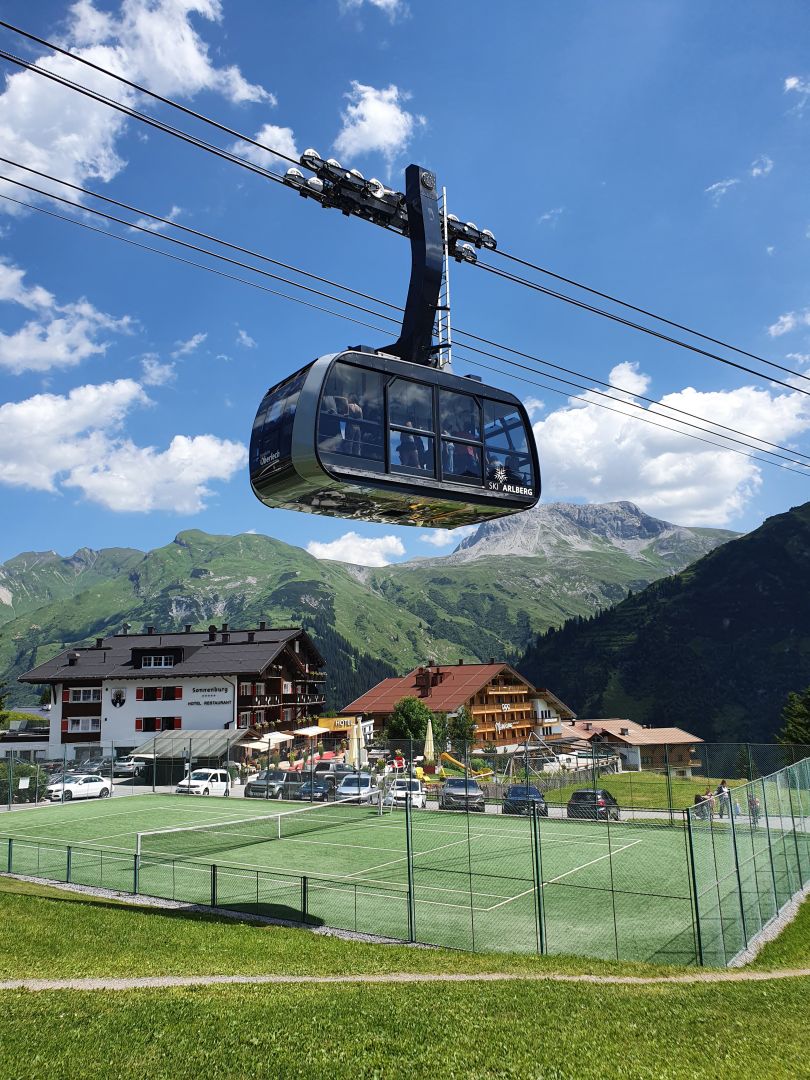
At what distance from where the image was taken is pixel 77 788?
50281 mm

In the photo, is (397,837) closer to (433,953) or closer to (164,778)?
(433,953)

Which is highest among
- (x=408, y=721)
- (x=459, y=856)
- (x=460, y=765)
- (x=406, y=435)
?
(x=406, y=435)

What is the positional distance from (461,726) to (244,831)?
50067 mm

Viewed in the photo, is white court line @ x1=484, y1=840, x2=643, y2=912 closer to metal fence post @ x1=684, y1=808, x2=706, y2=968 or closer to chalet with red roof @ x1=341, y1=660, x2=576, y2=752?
metal fence post @ x1=684, y1=808, x2=706, y2=968

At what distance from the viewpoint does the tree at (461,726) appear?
82500mm

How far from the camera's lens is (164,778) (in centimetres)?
5434

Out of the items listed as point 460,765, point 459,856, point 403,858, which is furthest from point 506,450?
point 460,765

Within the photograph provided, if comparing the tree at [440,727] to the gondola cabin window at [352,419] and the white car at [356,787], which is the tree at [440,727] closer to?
the white car at [356,787]

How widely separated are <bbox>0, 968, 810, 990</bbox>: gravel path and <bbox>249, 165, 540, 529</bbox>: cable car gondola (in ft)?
27.1

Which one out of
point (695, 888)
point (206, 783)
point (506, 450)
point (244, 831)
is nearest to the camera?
point (695, 888)

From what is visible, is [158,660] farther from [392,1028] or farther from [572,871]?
[392,1028]

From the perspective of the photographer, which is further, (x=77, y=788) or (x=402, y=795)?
(x=77, y=788)

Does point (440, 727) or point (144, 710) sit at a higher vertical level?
point (144, 710)

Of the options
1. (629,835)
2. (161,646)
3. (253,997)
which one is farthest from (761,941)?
(161,646)
